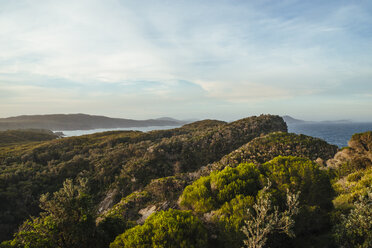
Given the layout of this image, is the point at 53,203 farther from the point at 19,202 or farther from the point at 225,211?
the point at 19,202

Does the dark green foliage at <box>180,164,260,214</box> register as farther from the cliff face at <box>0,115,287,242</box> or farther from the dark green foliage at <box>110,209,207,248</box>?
the cliff face at <box>0,115,287,242</box>

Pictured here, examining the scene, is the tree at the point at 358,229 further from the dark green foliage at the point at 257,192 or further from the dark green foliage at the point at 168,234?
the dark green foliage at the point at 168,234

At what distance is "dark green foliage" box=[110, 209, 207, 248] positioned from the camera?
580 centimetres

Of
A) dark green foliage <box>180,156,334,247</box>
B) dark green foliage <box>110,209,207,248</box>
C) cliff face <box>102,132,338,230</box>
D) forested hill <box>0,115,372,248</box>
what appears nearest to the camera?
dark green foliage <box>110,209,207,248</box>

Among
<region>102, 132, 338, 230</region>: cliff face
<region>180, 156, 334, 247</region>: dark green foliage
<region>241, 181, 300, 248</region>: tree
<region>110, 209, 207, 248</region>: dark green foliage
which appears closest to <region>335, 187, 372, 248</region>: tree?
<region>180, 156, 334, 247</region>: dark green foliage

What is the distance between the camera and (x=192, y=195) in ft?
28.8

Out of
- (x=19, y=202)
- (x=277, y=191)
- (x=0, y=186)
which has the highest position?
(x=277, y=191)

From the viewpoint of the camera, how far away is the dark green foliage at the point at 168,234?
228 inches

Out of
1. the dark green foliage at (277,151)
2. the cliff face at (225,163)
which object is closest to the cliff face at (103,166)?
the cliff face at (225,163)

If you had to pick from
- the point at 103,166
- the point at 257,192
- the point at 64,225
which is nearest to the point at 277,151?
the point at 257,192

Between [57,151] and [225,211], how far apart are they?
109ft

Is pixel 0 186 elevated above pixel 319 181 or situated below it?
below

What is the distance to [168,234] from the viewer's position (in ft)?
19.5

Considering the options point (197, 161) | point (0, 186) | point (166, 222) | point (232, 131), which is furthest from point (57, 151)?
point (166, 222)
